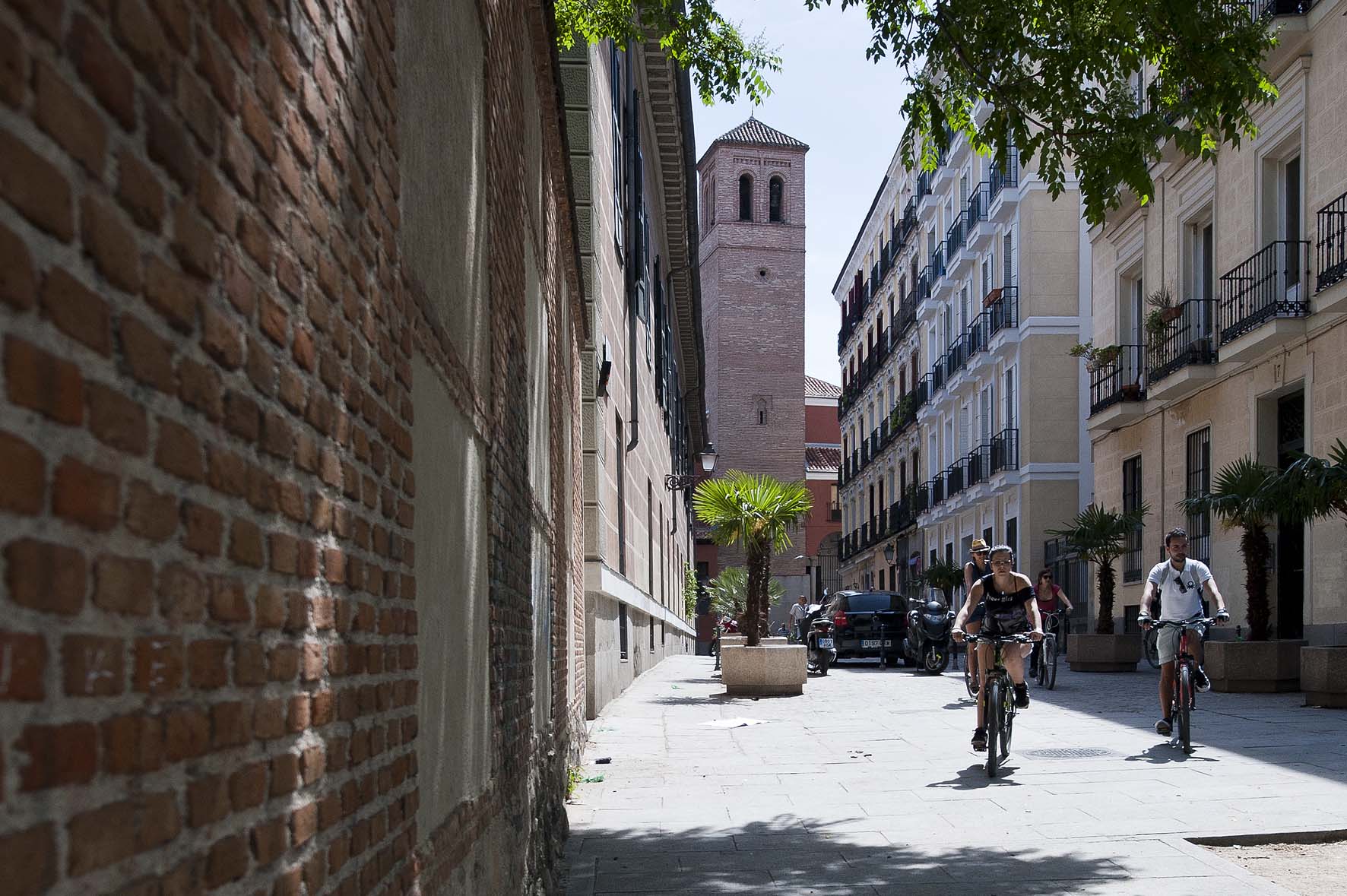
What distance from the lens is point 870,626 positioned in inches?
1051

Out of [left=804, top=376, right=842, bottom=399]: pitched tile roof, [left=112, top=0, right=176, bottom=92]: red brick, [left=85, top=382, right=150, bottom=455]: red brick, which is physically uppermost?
[left=804, top=376, right=842, bottom=399]: pitched tile roof

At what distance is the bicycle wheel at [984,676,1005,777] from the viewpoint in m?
9.62

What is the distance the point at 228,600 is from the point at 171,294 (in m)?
0.41

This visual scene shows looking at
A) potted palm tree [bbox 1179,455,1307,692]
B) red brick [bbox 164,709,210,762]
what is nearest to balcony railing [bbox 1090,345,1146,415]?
potted palm tree [bbox 1179,455,1307,692]

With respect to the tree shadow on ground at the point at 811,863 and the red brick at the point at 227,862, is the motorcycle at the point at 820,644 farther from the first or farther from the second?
the red brick at the point at 227,862

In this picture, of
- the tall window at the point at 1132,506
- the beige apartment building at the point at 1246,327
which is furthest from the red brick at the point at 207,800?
the tall window at the point at 1132,506

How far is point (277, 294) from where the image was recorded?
195 centimetres

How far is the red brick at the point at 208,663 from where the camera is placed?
1.54 meters

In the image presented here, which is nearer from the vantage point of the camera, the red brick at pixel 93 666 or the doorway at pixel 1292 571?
the red brick at pixel 93 666

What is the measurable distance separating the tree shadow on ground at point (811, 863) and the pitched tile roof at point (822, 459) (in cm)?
6775

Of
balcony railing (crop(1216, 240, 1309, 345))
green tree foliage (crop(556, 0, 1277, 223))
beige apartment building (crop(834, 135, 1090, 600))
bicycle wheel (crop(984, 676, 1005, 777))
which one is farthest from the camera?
beige apartment building (crop(834, 135, 1090, 600))

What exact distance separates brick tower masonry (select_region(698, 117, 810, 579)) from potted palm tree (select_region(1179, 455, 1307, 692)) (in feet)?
160

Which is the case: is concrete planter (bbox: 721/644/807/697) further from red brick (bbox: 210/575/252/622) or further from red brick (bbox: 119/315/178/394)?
red brick (bbox: 119/315/178/394)

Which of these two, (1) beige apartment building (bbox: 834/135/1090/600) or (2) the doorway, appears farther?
(1) beige apartment building (bbox: 834/135/1090/600)
